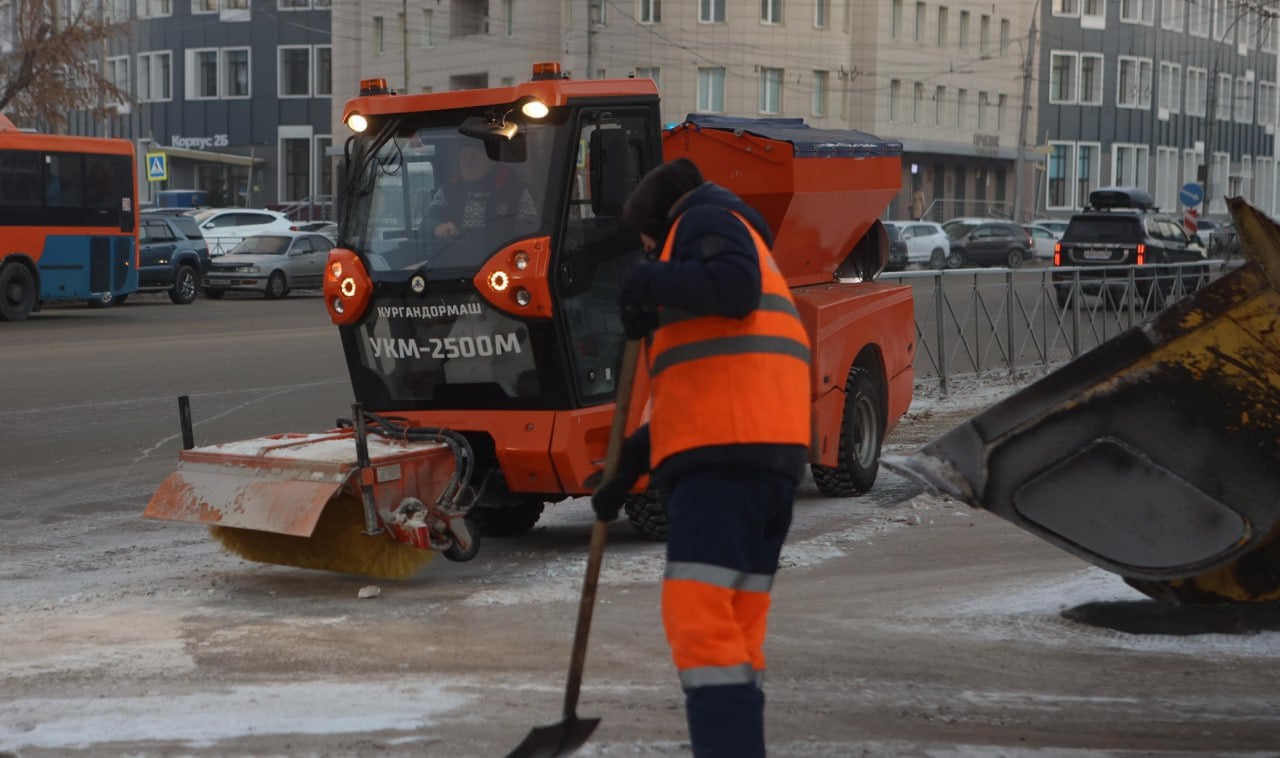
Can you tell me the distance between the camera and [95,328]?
2272 centimetres

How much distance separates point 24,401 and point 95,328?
29.7ft

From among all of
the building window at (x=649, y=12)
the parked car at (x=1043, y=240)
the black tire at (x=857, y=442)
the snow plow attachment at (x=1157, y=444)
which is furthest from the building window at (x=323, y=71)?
the snow plow attachment at (x=1157, y=444)

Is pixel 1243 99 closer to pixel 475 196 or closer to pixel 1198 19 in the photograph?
pixel 1198 19

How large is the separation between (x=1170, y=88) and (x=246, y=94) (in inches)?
1668

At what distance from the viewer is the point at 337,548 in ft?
24.3

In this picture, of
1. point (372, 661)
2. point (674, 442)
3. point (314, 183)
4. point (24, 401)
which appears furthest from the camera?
point (314, 183)

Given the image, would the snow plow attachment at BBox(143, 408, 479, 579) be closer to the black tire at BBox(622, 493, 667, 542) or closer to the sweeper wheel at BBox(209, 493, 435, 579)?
the sweeper wheel at BBox(209, 493, 435, 579)

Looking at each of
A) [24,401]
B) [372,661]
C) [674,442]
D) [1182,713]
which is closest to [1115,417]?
[1182,713]

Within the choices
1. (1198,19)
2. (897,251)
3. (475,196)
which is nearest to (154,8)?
(897,251)

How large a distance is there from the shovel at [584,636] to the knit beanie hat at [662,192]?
1.13 ft

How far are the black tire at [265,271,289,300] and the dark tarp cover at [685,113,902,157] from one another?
2227 centimetres

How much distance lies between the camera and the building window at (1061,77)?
2862 inches

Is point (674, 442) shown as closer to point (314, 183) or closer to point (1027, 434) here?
point (1027, 434)

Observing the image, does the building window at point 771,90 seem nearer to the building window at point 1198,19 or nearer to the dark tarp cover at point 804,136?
the building window at point 1198,19
